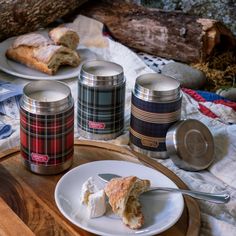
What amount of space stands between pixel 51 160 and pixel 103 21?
101 centimetres

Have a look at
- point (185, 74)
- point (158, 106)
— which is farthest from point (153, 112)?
point (185, 74)

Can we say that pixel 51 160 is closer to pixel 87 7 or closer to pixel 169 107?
pixel 169 107

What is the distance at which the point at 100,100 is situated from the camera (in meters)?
1.12

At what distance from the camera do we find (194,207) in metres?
0.93

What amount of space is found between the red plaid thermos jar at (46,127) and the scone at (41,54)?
0.52 meters

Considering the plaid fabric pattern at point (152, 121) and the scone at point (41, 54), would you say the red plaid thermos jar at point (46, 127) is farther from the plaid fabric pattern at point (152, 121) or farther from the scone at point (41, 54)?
the scone at point (41, 54)

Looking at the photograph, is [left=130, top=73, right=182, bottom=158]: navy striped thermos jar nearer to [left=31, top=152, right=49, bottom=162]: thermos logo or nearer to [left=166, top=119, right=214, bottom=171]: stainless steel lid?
[left=166, top=119, right=214, bottom=171]: stainless steel lid

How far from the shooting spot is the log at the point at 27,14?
171 centimetres

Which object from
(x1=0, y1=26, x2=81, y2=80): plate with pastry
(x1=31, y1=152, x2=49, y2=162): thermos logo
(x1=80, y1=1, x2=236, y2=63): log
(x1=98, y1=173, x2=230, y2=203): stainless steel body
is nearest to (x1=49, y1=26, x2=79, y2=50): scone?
(x1=0, y1=26, x2=81, y2=80): plate with pastry

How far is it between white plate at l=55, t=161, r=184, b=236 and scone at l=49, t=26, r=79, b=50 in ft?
2.30

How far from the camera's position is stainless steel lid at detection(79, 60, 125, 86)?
110 cm

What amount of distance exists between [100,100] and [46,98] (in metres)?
0.17

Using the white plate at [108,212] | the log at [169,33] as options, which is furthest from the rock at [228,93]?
the white plate at [108,212]

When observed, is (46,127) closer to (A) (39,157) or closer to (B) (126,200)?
(A) (39,157)
